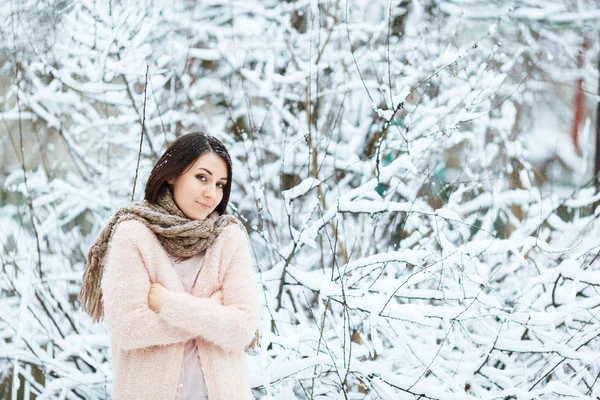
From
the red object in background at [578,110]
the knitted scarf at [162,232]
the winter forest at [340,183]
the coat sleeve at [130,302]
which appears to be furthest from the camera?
the red object in background at [578,110]

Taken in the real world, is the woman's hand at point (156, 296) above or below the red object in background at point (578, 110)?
below

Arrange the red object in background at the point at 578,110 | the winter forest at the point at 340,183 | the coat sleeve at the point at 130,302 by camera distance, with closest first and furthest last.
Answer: the coat sleeve at the point at 130,302 → the winter forest at the point at 340,183 → the red object in background at the point at 578,110

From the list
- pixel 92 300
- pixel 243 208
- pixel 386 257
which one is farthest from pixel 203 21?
pixel 92 300

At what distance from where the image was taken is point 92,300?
1.97 meters

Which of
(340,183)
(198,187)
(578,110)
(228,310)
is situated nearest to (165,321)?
(228,310)

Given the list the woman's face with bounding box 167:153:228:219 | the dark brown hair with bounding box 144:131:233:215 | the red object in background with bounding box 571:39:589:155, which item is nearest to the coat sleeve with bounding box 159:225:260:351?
the woman's face with bounding box 167:153:228:219

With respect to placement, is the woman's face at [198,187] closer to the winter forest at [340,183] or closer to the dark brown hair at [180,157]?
the dark brown hair at [180,157]

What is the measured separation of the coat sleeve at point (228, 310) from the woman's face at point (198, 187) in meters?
0.11

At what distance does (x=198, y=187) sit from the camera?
192 cm

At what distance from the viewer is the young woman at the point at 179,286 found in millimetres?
1728

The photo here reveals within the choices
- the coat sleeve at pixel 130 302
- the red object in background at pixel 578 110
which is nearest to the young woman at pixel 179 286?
the coat sleeve at pixel 130 302

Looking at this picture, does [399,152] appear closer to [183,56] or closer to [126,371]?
[183,56]

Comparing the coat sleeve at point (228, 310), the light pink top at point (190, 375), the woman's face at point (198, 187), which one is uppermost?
the woman's face at point (198, 187)

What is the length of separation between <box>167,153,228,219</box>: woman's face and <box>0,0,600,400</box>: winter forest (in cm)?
65
